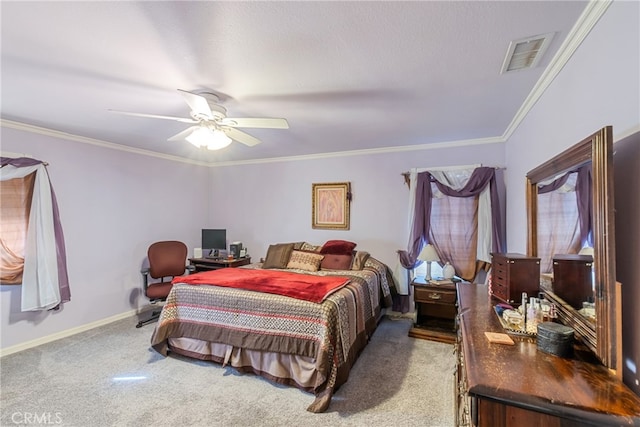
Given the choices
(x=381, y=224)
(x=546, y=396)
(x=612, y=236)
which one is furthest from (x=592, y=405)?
(x=381, y=224)

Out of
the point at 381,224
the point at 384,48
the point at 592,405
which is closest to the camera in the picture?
the point at 592,405

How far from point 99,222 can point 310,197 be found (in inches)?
112

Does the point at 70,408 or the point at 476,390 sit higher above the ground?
the point at 476,390

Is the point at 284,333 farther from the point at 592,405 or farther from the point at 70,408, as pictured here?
the point at 592,405

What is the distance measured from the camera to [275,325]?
8.14ft

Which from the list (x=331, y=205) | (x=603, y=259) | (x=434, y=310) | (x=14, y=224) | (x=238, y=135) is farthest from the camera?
(x=331, y=205)

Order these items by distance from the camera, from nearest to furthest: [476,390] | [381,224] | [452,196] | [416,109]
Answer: [476,390] → [416,109] → [452,196] → [381,224]

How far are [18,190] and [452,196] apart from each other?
4.83m

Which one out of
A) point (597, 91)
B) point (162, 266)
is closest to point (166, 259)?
point (162, 266)

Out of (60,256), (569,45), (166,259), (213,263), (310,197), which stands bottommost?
(213,263)

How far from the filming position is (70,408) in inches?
83.9

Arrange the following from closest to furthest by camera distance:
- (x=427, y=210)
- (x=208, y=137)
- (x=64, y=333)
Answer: (x=208, y=137)
(x=64, y=333)
(x=427, y=210)

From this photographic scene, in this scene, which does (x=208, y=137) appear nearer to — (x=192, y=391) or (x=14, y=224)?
(x=192, y=391)

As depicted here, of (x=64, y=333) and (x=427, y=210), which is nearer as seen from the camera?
(x=64, y=333)
